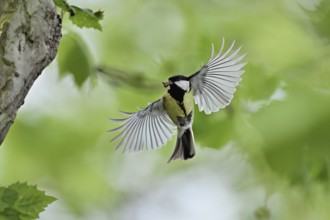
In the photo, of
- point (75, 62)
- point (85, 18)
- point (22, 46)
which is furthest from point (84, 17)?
point (75, 62)

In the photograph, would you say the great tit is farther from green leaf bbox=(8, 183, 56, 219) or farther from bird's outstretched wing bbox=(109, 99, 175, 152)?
green leaf bbox=(8, 183, 56, 219)

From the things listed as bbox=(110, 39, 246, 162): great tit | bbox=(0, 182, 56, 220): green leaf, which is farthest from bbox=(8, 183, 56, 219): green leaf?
bbox=(110, 39, 246, 162): great tit

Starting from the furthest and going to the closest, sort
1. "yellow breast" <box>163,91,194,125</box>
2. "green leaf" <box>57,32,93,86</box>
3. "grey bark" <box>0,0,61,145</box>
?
1. "green leaf" <box>57,32,93,86</box>
2. "yellow breast" <box>163,91,194,125</box>
3. "grey bark" <box>0,0,61,145</box>

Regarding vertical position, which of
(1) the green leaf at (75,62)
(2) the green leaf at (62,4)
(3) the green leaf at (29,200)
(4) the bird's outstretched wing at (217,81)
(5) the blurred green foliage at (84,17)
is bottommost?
(3) the green leaf at (29,200)

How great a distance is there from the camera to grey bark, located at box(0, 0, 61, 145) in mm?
691

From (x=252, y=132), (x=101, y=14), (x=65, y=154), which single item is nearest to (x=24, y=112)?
(x=65, y=154)

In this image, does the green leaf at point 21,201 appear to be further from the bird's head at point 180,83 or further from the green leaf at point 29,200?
the bird's head at point 180,83

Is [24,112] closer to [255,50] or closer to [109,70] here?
[109,70]

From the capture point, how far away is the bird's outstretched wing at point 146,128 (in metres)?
0.82

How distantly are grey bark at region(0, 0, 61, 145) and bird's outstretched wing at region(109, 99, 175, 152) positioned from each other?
0.14 metres

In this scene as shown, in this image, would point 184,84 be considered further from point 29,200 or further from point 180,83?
point 29,200

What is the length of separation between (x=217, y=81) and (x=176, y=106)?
2.9 inches

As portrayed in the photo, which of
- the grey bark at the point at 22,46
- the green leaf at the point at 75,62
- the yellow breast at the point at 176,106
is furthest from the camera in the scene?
the green leaf at the point at 75,62

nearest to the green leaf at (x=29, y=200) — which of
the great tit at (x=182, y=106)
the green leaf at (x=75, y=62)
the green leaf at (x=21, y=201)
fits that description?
the green leaf at (x=21, y=201)
